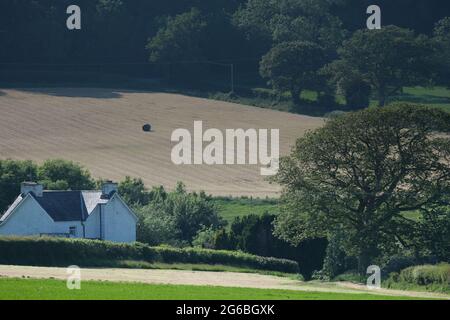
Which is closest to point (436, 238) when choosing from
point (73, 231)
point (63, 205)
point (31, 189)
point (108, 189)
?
point (73, 231)

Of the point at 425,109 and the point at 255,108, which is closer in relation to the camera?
the point at 425,109

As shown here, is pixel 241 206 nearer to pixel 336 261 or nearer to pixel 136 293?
pixel 336 261

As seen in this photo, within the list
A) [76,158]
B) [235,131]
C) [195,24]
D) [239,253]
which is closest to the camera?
[239,253]

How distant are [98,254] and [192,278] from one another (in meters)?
7.87

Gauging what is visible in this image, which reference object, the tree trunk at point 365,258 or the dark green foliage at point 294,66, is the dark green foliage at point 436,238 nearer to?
the tree trunk at point 365,258

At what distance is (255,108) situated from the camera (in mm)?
149625

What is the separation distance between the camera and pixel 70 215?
83.9m

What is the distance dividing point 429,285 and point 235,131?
7583 centimetres

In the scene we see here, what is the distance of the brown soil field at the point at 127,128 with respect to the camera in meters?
114

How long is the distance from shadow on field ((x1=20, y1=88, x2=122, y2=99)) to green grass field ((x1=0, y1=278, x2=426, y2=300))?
101826 millimetres

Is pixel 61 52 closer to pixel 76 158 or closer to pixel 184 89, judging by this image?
pixel 184 89

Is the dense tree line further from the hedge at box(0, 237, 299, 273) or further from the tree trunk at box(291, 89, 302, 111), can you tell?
the hedge at box(0, 237, 299, 273)

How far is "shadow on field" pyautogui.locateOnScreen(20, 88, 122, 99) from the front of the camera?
151625mm
